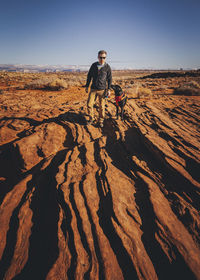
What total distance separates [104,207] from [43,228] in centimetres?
90

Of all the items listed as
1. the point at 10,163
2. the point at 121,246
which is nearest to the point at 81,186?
the point at 121,246

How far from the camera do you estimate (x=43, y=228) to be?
1.88 meters

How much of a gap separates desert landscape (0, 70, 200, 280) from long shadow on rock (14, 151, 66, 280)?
0.04ft

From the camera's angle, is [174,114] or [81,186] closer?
[81,186]

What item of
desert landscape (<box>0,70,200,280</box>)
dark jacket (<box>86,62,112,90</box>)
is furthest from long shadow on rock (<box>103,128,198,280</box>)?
dark jacket (<box>86,62,112,90</box>)

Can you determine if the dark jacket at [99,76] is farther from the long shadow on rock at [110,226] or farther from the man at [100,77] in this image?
the long shadow on rock at [110,226]

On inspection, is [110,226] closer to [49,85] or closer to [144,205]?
[144,205]

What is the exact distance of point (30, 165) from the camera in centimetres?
317

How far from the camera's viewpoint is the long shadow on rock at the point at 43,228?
1.51m

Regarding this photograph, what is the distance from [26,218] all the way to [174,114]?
5075 mm

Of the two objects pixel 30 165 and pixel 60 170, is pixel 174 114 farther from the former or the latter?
pixel 30 165

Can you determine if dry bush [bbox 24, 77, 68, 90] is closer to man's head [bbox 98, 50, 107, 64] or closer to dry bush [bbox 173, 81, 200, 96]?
man's head [bbox 98, 50, 107, 64]

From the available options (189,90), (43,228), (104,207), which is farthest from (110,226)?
(189,90)

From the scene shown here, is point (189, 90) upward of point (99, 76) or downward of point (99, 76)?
downward
